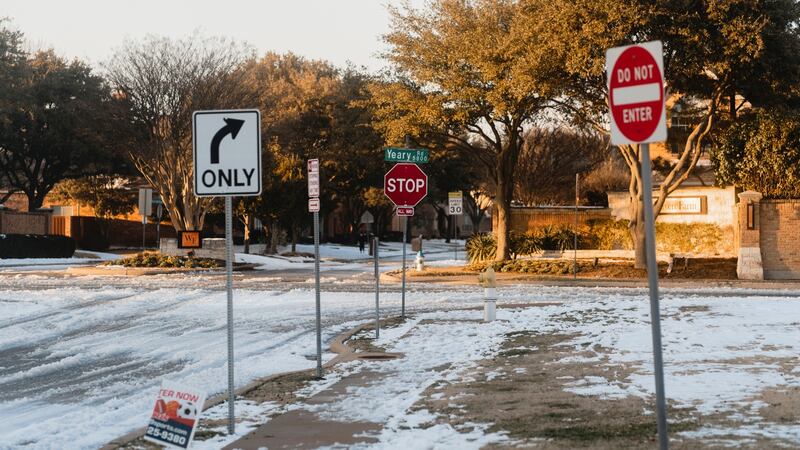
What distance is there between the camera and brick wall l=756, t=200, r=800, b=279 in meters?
32.1

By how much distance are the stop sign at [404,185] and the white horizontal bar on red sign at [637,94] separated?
445 inches

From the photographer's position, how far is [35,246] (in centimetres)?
4878

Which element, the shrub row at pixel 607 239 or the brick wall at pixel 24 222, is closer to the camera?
the shrub row at pixel 607 239

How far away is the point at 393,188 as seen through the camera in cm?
1767

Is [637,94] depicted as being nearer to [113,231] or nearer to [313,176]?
[313,176]

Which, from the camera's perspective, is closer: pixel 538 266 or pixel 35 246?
pixel 538 266

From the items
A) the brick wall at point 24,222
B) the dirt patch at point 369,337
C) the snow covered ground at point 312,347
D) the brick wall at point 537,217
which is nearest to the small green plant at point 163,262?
the snow covered ground at point 312,347

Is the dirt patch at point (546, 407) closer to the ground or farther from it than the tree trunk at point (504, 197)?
closer to the ground

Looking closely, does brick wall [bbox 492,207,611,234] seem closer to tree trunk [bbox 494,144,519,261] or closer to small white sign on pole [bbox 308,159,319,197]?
tree trunk [bbox 494,144,519,261]

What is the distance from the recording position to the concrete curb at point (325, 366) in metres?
8.09

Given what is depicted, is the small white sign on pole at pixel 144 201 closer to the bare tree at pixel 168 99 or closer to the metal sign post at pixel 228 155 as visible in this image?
the bare tree at pixel 168 99

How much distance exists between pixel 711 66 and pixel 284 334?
18.3m

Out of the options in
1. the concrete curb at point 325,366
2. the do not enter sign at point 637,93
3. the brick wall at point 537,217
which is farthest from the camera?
the brick wall at point 537,217

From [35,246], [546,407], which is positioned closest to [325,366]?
[546,407]
